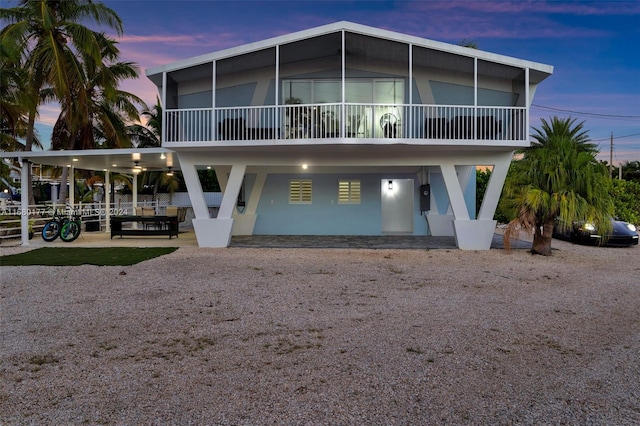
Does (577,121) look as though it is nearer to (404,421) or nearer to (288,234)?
(288,234)

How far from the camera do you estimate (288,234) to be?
15.4 m

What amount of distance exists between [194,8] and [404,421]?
632 inches

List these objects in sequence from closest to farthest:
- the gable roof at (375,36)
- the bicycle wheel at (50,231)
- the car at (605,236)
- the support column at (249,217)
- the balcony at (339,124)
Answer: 1. the gable roof at (375,36)
2. the balcony at (339,124)
3. the car at (605,236)
4. the bicycle wheel at (50,231)
5. the support column at (249,217)

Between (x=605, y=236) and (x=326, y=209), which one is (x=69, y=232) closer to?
(x=326, y=209)

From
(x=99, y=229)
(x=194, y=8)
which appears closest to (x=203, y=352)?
(x=194, y=8)

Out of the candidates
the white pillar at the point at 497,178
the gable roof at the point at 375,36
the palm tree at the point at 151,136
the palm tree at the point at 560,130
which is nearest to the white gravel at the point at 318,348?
the white pillar at the point at 497,178

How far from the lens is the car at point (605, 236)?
12.5 meters

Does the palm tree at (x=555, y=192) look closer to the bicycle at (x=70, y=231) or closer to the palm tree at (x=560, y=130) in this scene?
the palm tree at (x=560, y=130)

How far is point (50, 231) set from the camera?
13.6 m

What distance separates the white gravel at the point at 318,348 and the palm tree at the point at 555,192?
2483 millimetres

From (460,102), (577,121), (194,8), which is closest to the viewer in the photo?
(460,102)

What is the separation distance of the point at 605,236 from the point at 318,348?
11.5 meters

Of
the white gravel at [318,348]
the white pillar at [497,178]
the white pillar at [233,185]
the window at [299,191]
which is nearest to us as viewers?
the white gravel at [318,348]

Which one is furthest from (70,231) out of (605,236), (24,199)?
(605,236)
